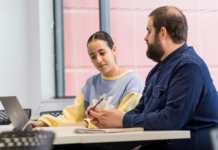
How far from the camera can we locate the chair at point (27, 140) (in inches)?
28.3

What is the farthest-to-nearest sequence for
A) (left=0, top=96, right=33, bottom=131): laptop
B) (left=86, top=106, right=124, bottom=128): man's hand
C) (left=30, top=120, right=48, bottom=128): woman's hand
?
(left=30, top=120, right=48, bottom=128): woman's hand → (left=0, top=96, right=33, bottom=131): laptop → (left=86, top=106, right=124, bottom=128): man's hand

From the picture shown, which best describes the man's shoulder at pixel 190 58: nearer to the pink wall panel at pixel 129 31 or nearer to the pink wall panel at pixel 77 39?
the pink wall panel at pixel 129 31

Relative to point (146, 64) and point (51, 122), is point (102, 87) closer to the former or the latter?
point (51, 122)

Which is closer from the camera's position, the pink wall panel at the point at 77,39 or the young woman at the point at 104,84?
the young woman at the point at 104,84

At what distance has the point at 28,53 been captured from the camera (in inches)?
152

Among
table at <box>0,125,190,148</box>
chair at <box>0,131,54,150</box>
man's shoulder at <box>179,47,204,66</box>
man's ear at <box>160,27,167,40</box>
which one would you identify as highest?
man's ear at <box>160,27,167,40</box>

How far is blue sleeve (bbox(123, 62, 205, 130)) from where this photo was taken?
1.53 meters

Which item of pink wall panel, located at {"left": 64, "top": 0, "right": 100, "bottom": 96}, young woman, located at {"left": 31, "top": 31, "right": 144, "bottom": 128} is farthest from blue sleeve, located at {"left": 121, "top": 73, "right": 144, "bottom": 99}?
pink wall panel, located at {"left": 64, "top": 0, "right": 100, "bottom": 96}

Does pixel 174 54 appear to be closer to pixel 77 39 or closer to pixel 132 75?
pixel 132 75

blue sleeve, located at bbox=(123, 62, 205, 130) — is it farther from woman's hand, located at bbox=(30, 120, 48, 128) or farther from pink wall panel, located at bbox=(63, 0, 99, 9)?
pink wall panel, located at bbox=(63, 0, 99, 9)

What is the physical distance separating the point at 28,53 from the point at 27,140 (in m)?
3.25

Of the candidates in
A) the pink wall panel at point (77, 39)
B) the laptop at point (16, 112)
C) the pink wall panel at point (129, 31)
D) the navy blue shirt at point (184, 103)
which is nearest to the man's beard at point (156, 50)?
the navy blue shirt at point (184, 103)

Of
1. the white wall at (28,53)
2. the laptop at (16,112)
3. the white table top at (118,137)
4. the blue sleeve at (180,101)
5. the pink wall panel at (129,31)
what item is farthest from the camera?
the white wall at (28,53)

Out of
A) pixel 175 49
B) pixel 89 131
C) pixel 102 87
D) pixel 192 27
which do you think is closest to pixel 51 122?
pixel 102 87
